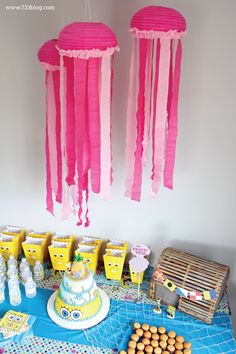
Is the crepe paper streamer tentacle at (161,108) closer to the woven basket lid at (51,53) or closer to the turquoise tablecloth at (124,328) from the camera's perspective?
the woven basket lid at (51,53)

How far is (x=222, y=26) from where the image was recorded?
153 centimetres

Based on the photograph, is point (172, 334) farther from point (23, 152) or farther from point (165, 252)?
point (23, 152)

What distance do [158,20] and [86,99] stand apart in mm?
357

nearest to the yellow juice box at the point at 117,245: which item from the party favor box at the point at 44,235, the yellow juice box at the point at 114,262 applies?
the yellow juice box at the point at 114,262

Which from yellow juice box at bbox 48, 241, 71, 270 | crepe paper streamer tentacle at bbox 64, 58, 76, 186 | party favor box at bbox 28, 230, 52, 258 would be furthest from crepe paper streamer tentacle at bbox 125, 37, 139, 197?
party favor box at bbox 28, 230, 52, 258

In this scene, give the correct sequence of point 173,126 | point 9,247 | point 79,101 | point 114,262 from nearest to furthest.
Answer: point 79,101 → point 173,126 → point 114,262 → point 9,247

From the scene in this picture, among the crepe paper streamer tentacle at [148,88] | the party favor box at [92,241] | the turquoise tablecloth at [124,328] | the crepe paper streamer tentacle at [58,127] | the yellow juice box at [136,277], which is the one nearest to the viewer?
the crepe paper streamer tentacle at [148,88]

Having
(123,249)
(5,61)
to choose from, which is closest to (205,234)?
(123,249)

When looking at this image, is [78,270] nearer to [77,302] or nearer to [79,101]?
[77,302]

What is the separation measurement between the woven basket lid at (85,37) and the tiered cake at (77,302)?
90cm

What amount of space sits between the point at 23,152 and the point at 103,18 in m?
0.73

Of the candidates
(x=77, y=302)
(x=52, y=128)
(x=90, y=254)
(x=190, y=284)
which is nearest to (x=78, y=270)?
(x=77, y=302)

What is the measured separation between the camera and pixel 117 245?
199 centimetres

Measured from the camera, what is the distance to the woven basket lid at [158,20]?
4.19 ft
